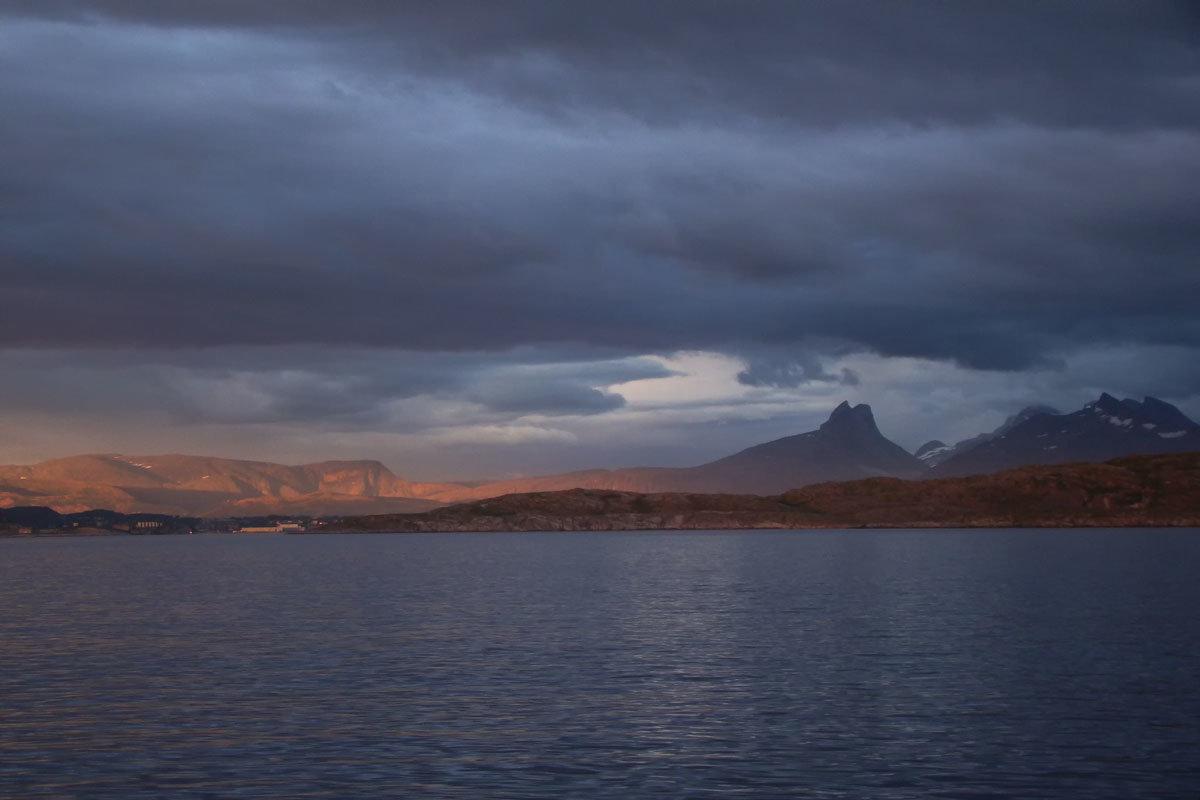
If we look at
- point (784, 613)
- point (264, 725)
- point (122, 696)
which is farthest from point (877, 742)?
point (784, 613)

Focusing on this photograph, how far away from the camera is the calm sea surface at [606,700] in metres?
37.1

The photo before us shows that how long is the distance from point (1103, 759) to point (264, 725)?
3186cm

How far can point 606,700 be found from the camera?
168 ft

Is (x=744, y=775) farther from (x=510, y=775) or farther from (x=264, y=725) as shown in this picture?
(x=264, y=725)

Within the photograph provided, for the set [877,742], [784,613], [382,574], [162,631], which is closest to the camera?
[877,742]

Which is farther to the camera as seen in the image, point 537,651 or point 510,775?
point 537,651

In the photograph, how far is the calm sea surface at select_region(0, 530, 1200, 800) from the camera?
37062mm

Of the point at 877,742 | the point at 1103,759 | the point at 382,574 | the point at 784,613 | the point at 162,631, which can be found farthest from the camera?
the point at 382,574

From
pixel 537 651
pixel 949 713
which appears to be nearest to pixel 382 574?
pixel 537 651

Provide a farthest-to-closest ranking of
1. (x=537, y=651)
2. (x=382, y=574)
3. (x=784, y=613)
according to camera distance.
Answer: (x=382, y=574), (x=784, y=613), (x=537, y=651)

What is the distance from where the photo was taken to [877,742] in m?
42.3

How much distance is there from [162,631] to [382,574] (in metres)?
91.2

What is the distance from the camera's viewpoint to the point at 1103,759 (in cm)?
3962

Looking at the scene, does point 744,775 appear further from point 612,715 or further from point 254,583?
point 254,583
